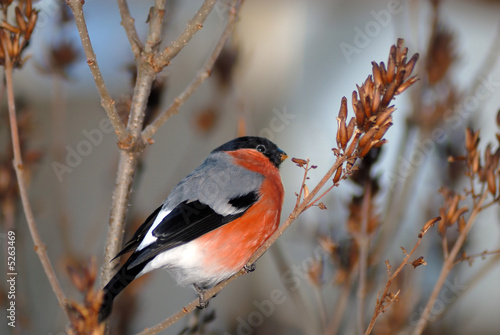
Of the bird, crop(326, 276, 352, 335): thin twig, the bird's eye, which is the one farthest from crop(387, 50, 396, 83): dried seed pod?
the bird's eye

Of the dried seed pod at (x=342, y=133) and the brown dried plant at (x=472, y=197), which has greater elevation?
the dried seed pod at (x=342, y=133)

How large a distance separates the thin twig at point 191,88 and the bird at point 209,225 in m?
0.30

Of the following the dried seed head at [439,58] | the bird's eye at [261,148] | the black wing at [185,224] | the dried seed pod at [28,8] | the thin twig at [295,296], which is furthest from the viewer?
the bird's eye at [261,148]

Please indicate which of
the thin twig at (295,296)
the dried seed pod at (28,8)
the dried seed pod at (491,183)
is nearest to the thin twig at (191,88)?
the dried seed pod at (28,8)

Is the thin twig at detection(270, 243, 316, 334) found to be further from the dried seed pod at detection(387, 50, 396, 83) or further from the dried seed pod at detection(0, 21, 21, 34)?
the dried seed pod at detection(0, 21, 21, 34)

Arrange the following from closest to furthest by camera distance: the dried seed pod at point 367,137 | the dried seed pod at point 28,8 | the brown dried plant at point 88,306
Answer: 1. the brown dried plant at point 88,306
2. the dried seed pod at point 367,137
3. the dried seed pod at point 28,8

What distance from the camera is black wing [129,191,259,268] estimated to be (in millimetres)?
1274

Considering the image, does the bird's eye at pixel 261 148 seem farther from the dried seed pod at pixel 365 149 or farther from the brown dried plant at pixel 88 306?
the brown dried plant at pixel 88 306

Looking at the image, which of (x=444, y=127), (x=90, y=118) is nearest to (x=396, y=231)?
(x=444, y=127)

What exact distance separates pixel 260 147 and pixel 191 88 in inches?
23.2

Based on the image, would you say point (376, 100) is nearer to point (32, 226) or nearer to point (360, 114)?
point (360, 114)

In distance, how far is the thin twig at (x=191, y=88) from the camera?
114 centimetres

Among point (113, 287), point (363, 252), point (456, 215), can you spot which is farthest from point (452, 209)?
point (113, 287)

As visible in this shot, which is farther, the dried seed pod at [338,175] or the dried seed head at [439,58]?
the dried seed head at [439,58]
